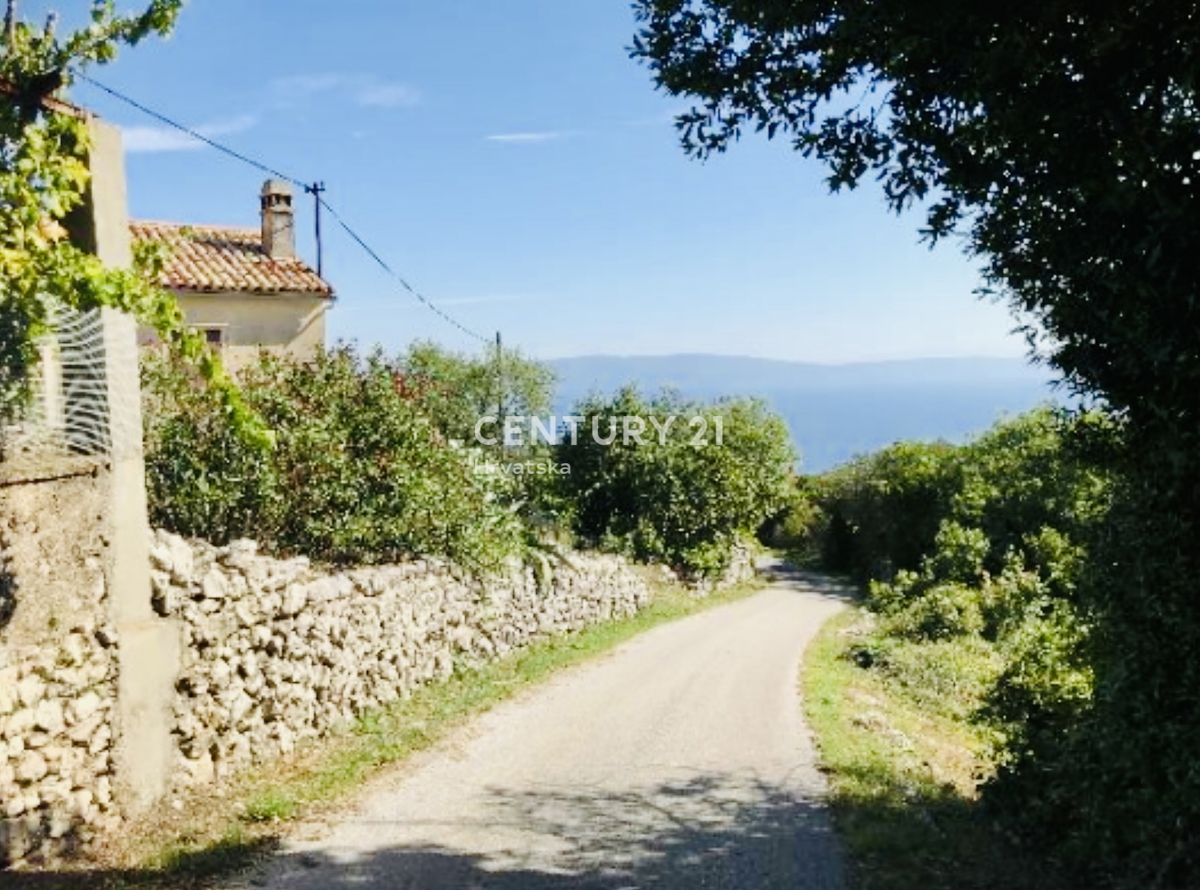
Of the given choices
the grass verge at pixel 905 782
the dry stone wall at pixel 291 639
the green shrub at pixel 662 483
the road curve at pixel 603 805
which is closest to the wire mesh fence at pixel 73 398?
the dry stone wall at pixel 291 639

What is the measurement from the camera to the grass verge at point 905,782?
6777mm

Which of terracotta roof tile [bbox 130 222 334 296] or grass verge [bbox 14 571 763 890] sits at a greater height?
terracotta roof tile [bbox 130 222 334 296]

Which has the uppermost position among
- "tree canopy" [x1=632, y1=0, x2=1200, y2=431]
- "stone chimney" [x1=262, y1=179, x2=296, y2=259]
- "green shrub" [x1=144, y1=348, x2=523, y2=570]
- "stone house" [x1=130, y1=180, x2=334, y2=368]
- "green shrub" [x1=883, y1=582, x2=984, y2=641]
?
"stone chimney" [x1=262, y1=179, x2=296, y2=259]

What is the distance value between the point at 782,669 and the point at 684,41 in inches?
477

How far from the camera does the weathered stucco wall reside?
22.0ft

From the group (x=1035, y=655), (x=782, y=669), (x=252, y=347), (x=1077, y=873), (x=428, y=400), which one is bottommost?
(x=782, y=669)

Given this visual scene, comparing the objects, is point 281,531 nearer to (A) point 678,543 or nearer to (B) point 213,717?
(B) point 213,717

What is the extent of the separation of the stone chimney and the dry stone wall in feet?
38.0

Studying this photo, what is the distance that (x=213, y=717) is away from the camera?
8648 millimetres

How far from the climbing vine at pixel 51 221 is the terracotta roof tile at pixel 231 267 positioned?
42.0 ft

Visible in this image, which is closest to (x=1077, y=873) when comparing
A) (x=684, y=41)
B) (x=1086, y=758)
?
(x=1086, y=758)

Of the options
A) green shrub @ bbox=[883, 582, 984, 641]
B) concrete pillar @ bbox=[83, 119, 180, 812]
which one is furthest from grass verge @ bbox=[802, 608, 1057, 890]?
concrete pillar @ bbox=[83, 119, 180, 812]

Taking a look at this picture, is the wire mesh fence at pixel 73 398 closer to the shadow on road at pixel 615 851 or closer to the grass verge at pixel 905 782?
the shadow on road at pixel 615 851

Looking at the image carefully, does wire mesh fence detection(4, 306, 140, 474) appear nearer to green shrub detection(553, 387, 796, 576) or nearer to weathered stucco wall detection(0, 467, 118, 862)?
weathered stucco wall detection(0, 467, 118, 862)
